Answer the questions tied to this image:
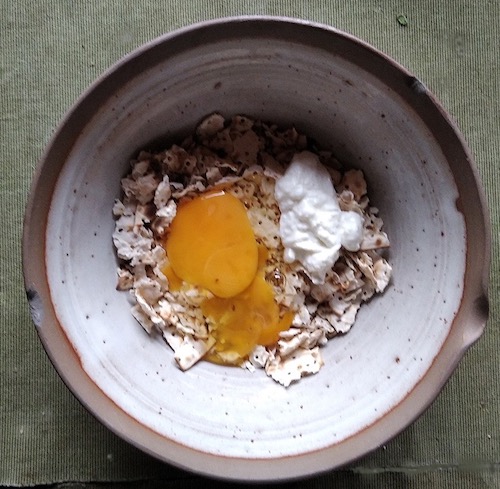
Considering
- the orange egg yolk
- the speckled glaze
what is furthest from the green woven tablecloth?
the orange egg yolk

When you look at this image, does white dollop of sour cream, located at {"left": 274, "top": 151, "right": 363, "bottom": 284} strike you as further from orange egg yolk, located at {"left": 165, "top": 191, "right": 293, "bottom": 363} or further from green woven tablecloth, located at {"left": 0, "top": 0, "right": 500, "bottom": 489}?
green woven tablecloth, located at {"left": 0, "top": 0, "right": 500, "bottom": 489}

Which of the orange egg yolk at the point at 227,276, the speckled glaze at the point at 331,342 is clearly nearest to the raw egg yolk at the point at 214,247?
the orange egg yolk at the point at 227,276

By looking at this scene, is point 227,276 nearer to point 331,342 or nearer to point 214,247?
point 214,247

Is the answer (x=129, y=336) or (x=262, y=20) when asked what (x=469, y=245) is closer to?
(x=262, y=20)

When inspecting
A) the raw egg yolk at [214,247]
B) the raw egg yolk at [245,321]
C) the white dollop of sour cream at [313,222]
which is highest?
the white dollop of sour cream at [313,222]

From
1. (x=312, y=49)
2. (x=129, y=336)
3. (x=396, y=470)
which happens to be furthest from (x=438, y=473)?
(x=312, y=49)

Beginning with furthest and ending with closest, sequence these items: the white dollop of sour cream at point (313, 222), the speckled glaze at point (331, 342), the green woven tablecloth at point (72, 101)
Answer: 1. the green woven tablecloth at point (72, 101)
2. the white dollop of sour cream at point (313, 222)
3. the speckled glaze at point (331, 342)

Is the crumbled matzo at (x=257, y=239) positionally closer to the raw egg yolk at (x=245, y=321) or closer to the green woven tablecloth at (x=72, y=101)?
the raw egg yolk at (x=245, y=321)

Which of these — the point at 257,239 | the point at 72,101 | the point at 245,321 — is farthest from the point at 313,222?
the point at 72,101

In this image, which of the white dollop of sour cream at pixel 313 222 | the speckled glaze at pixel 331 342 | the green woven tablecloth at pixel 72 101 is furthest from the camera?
the green woven tablecloth at pixel 72 101
